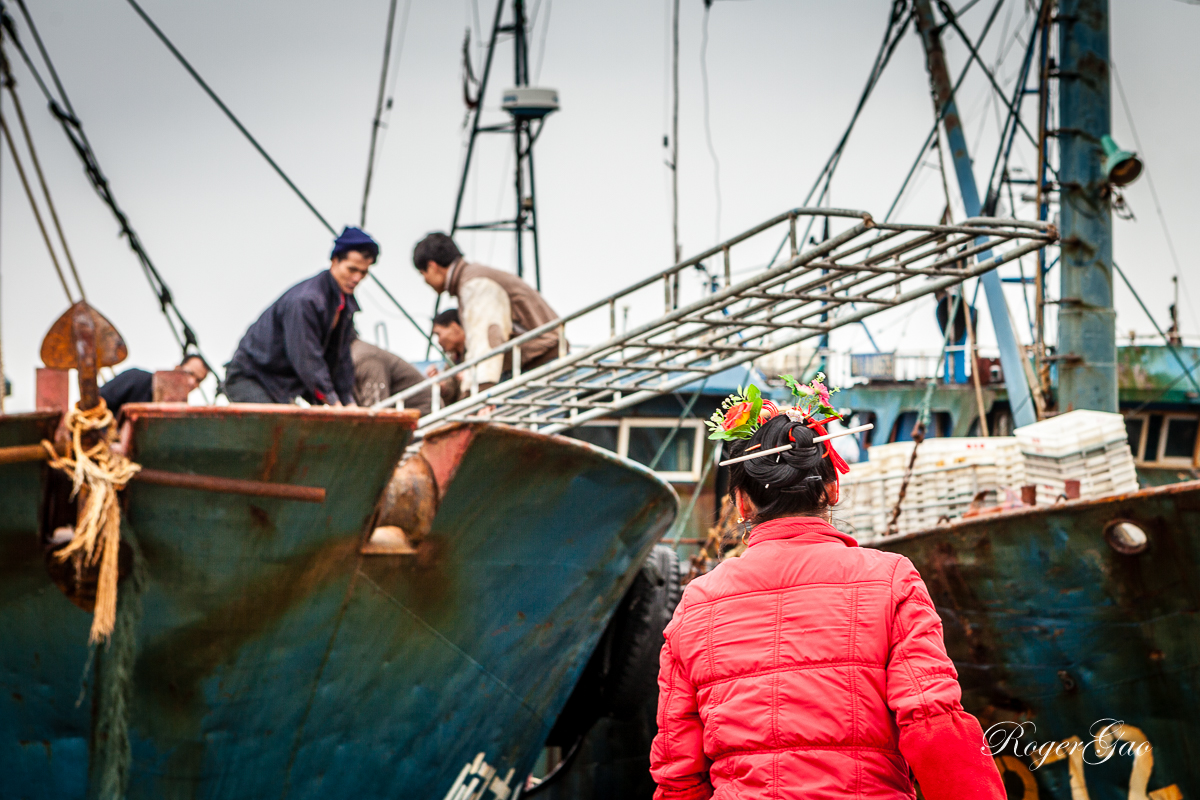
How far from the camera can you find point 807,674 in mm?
1834

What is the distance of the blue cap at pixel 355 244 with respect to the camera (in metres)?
4.86

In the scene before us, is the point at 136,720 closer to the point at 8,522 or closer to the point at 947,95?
the point at 8,522

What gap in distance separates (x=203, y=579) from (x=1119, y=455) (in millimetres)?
5363

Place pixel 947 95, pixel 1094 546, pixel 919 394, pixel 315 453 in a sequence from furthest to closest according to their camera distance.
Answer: pixel 919 394 → pixel 947 95 → pixel 1094 546 → pixel 315 453

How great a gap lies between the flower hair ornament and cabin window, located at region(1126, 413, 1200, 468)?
12.9 meters

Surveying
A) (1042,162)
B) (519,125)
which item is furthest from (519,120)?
(1042,162)

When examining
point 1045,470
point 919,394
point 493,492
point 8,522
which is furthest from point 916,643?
point 919,394

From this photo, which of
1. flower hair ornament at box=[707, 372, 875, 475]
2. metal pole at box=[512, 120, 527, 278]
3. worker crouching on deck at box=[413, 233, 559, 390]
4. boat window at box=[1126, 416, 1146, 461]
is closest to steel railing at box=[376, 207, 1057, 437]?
worker crouching on deck at box=[413, 233, 559, 390]

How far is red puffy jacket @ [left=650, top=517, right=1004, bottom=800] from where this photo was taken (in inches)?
68.4

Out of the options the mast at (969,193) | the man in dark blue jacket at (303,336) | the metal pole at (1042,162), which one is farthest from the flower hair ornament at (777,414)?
the metal pole at (1042,162)

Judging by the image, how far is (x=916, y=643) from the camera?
70.4 inches

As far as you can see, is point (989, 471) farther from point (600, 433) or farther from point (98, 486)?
point (98, 486)

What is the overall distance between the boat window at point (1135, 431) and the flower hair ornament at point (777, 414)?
1318 centimetres

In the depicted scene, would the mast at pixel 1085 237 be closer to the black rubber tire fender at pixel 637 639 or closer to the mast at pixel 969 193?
the mast at pixel 969 193
